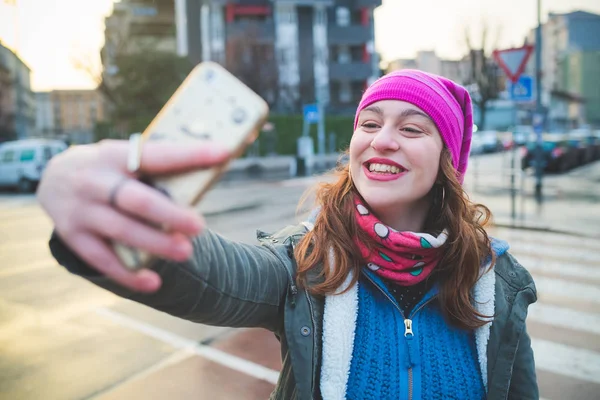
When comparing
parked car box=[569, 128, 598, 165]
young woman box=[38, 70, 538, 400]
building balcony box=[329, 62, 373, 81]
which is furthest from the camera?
building balcony box=[329, 62, 373, 81]

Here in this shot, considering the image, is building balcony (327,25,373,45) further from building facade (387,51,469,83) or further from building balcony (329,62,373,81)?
building facade (387,51,469,83)

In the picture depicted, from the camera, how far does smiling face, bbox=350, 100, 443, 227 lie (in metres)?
1.65

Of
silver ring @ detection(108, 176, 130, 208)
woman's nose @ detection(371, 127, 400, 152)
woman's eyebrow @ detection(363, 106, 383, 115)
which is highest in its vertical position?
woman's eyebrow @ detection(363, 106, 383, 115)

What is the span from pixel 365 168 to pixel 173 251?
1.08 m

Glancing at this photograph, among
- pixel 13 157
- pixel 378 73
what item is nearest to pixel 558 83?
pixel 378 73

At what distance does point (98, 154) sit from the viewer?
29.0 inches

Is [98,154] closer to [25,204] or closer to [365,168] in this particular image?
[365,168]

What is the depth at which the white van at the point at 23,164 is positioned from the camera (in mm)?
18875

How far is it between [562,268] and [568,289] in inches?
39.1

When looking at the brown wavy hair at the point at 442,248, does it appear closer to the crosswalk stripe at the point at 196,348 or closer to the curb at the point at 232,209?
the crosswalk stripe at the point at 196,348

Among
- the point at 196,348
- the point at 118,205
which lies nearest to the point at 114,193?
the point at 118,205

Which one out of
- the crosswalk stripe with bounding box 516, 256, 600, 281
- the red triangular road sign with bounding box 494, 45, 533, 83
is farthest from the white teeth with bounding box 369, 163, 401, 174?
the red triangular road sign with bounding box 494, 45, 533, 83

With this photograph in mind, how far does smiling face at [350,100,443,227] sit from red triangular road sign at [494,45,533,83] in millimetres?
9626

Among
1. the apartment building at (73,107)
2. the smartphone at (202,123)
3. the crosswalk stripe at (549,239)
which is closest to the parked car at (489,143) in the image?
the crosswalk stripe at (549,239)
